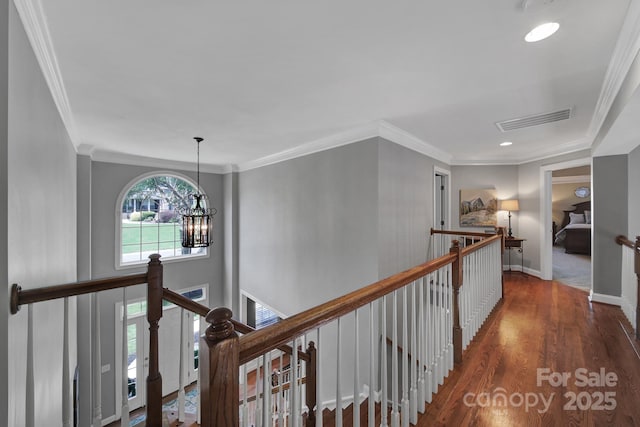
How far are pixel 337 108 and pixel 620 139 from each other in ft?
10.2

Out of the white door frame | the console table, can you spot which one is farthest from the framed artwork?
the white door frame

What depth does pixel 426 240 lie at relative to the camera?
4.41 meters


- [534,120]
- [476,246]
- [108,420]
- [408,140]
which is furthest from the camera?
[108,420]

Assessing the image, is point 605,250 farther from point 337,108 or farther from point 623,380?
point 337,108

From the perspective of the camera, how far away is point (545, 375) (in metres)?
2.04

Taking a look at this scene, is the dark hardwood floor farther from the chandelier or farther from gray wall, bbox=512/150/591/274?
the chandelier

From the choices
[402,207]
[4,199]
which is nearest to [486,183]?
[402,207]

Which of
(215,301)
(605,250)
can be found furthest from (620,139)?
(215,301)

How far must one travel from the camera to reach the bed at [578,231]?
7551mm

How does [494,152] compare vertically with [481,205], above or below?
above

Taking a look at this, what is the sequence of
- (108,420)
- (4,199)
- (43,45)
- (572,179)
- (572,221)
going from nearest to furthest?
(4,199) < (43,45) < (108,420) < (572,179) < (572,221)

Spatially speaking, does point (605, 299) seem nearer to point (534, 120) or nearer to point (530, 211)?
point (530, 211)

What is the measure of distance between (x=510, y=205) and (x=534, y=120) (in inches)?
102

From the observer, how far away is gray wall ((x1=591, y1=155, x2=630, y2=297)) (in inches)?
144
